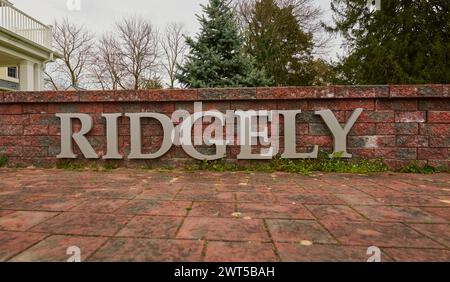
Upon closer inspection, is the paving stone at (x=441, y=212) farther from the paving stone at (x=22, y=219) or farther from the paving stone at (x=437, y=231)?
the paving stone at (x=22, y=219)

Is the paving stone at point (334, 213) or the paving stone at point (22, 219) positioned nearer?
the paving stone at point (22, 219)

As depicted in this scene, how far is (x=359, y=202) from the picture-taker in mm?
2738

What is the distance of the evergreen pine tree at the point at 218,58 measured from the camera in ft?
29.2

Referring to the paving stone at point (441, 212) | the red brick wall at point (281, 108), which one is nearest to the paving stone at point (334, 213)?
the paving stone at point (441, 212)

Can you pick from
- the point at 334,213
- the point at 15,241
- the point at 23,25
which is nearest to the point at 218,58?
the point at 334,213

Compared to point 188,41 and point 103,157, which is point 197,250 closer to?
point 103,157

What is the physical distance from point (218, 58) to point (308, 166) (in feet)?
18.0

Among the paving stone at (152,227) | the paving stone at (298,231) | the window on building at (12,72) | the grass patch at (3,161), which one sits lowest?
the paving stone at (298,231)

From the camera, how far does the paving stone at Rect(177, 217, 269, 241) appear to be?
72.6 inches

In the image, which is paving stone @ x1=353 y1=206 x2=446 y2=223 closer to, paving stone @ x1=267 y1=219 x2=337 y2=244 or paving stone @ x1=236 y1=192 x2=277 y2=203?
paving stone @ x1=267 y1=219 x2=337 y2=244

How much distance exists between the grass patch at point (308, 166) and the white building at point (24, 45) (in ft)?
37.0

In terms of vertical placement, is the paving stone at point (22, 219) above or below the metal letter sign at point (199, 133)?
below
